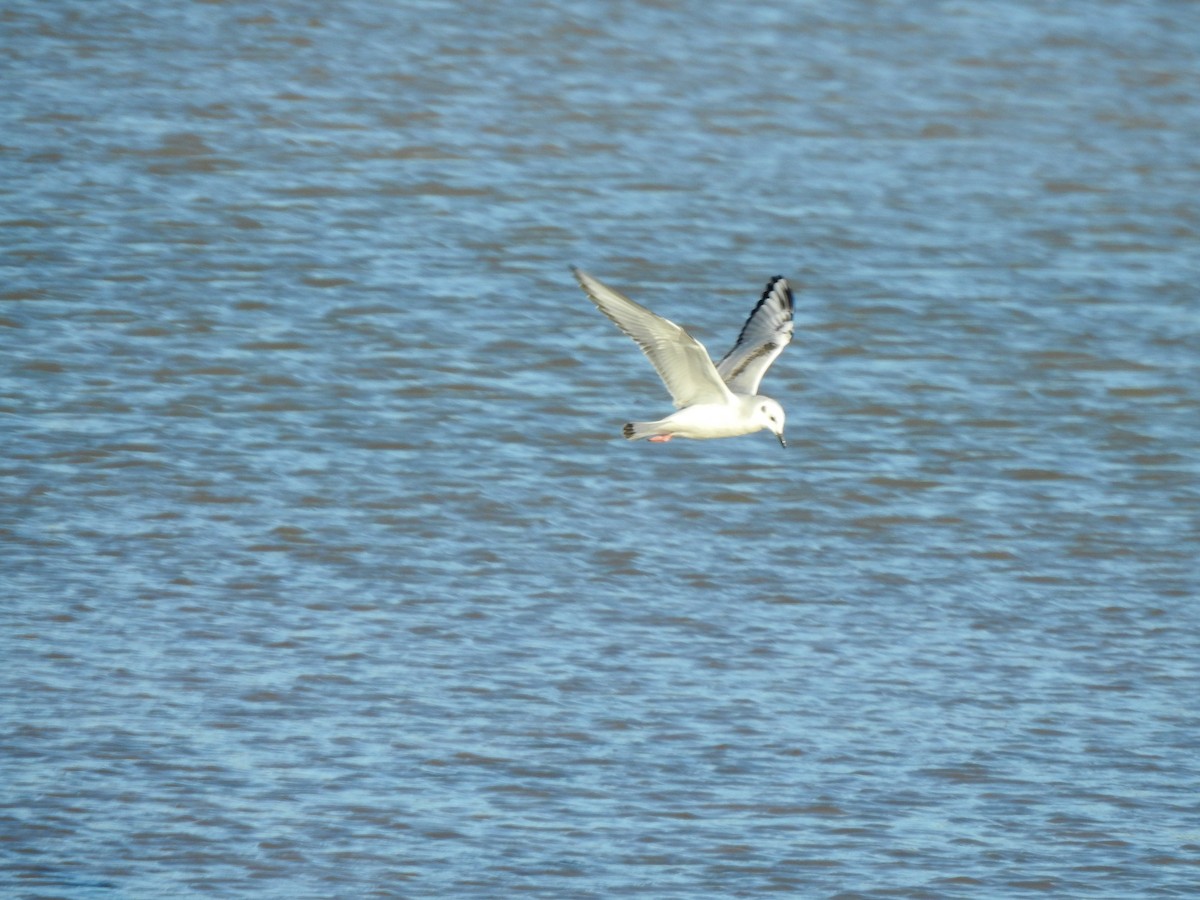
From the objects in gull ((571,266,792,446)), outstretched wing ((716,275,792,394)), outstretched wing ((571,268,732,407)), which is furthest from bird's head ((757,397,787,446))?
outstretched wing ((571,268,732,407))

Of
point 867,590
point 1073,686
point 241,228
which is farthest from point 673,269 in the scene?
point 1073,686

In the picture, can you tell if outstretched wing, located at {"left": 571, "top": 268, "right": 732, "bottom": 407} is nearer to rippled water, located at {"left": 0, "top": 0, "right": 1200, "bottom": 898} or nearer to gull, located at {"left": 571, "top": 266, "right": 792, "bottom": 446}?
gull, located at {"left": 571, "top": 266, "right": 792, "bottom": 446}

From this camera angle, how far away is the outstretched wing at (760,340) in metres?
9.67

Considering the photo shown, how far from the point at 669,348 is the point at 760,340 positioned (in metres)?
1.03

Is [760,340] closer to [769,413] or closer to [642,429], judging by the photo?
[769,413]

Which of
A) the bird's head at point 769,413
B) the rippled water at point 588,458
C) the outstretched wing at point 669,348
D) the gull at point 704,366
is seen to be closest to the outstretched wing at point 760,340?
the gull at point 704,366

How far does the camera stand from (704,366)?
884 cm

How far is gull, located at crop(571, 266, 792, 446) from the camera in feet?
28.4

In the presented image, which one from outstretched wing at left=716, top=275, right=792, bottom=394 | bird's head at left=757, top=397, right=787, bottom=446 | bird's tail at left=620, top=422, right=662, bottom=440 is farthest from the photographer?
outstretched wing at left=716, top=275, right=792, bottom=394

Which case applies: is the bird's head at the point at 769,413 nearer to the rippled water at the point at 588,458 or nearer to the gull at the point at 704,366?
the gull at the point at 704,366

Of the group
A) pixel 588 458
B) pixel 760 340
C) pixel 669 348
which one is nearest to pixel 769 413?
pixel 760 340

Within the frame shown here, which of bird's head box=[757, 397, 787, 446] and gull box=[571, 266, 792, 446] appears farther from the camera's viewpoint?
bird's head box=[757, 397, 787, 446]

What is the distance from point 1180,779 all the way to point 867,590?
215 centimetres

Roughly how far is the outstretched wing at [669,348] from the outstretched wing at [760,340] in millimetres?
443
